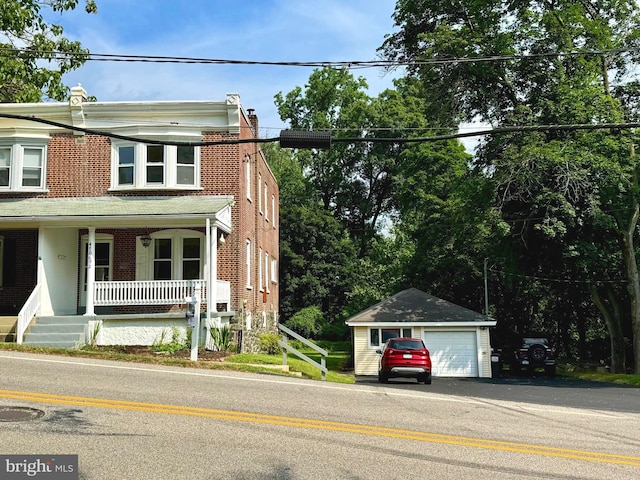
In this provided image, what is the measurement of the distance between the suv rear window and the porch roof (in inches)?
286

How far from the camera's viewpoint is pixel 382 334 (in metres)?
32.5

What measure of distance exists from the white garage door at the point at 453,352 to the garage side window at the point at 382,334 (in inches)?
42.2

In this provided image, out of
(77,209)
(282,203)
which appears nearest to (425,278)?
(282,203)

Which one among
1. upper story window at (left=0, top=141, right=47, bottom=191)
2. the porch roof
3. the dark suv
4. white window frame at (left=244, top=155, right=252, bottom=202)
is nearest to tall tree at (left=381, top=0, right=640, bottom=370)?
the dark suv

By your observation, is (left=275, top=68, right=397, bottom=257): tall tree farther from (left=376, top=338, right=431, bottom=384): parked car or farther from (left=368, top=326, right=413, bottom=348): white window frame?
(left=376, top=338, right=431, bottom=384): parked car

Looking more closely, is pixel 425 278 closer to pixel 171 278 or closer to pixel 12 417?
pixel 171 278

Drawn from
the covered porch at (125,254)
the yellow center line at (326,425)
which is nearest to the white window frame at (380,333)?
the covered porch at (125,254)

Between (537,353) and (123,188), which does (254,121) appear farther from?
(537,353)

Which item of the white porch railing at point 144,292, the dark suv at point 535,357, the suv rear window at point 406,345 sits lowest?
the dark suv at point 535,357

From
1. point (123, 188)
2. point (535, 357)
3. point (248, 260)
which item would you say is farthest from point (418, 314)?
point (123, 188)

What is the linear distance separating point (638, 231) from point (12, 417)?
27.3 metres

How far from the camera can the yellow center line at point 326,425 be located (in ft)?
29.1

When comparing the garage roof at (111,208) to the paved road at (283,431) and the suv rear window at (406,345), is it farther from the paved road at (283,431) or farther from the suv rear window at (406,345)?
the suv rear window at (406,345)

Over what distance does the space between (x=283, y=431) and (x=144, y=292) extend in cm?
1206
